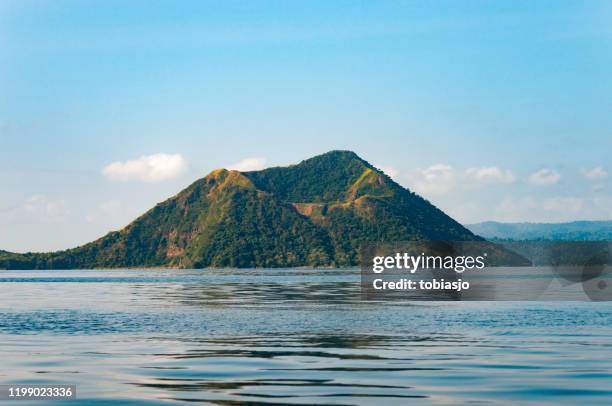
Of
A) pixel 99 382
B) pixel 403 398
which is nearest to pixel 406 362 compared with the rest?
pixel 403 398

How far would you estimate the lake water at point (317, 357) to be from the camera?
25.2m

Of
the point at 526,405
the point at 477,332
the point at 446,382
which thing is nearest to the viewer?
the point at 526,405

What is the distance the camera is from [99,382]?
27.6m

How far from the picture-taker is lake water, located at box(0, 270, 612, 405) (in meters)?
25.2

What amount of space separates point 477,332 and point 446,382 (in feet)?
67.0

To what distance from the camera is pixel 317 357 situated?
34.8 m

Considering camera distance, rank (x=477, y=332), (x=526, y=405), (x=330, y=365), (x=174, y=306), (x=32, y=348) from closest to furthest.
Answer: (x=526, y=405) < (x=330, y=365) < (x=32, y=348) < (x=477, y=332) < (x=174, y=306)

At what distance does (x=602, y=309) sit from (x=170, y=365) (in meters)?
45.0

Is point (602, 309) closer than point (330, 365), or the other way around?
point (330, 365)

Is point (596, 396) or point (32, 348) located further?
point (32, 348)

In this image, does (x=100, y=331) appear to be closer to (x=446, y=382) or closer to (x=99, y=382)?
(x=99, y=382)

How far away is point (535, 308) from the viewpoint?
69.7 metres

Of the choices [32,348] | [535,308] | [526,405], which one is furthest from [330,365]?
[535,308]

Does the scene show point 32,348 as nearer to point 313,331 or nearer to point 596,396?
point 313,331
